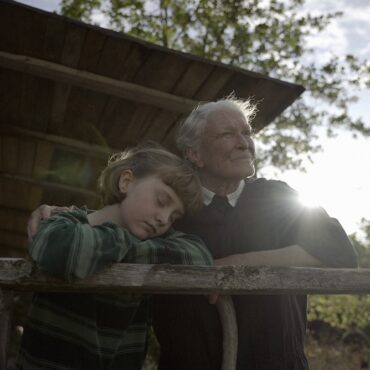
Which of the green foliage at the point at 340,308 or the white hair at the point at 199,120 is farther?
the green foliage at the point at 340,308

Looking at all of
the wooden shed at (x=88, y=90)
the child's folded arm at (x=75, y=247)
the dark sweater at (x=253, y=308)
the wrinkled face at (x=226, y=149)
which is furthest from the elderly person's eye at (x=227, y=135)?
the child's folded arm at (x=75, y=247)

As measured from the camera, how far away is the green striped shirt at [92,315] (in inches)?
65.9

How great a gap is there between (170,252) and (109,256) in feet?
1.23

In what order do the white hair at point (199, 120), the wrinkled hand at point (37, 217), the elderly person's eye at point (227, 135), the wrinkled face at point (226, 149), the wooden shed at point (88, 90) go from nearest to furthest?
1. the wrinkled hand at point (37, 217)
2. the wrinkled face at point (226, 149)
3. the elderly person's eye at point (227, 135)
4. the white hair at point (199, 120)
5. the wooden shed at point (88, 90)

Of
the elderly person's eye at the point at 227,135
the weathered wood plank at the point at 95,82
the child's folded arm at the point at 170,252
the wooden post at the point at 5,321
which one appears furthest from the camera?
the weathered wood plank at the point at 95,82

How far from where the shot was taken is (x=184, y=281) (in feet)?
5.14

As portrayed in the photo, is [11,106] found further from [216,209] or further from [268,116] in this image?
[216,209]

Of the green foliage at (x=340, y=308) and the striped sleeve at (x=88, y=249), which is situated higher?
the green foliage at (x=340, y=308)

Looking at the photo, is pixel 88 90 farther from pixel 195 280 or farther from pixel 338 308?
pixel 338 308

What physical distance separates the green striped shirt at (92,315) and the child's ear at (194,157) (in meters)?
0.98

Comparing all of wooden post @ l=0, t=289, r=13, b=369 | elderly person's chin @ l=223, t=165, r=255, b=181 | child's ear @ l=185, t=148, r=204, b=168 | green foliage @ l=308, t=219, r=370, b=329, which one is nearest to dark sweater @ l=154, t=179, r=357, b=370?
Result: elderly person's chin @ l=223, t=165, r=255, b=181

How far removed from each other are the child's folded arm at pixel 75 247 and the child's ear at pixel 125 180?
0.55 metres

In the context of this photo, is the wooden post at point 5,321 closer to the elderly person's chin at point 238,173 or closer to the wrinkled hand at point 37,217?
the wrinkled hand at point 37,217

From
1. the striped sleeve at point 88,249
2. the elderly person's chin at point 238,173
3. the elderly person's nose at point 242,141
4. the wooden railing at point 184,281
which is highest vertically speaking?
the elderly person's nose at point 242,141
